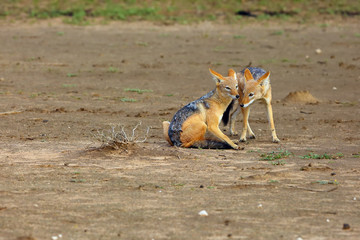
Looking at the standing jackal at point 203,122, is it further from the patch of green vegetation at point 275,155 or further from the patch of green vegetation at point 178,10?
the patch of green vegetation at point 178,10

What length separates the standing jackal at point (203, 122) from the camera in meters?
9.54

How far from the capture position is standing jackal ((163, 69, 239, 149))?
9.54 m

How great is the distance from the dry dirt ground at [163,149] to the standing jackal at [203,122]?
0.68ft

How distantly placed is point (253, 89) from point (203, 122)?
1115mm

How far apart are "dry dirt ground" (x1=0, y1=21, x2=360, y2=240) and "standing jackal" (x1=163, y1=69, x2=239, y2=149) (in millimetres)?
207

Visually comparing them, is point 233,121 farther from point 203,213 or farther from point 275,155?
point 203,213

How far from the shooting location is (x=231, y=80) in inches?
389

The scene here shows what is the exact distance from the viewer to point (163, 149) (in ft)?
30.2

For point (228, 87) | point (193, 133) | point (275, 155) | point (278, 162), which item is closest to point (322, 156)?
point (275, 155)

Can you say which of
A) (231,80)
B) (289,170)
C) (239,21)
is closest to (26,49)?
(239,21)

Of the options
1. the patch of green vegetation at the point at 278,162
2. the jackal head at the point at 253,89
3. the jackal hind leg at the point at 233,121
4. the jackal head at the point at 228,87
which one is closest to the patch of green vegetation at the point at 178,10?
the jackal hind leg at the point at 233,121

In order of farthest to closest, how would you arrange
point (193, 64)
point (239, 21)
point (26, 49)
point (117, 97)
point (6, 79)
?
point (239, 21), point (26, 49), point (193, 64), point (6, 79), point (117, 97)

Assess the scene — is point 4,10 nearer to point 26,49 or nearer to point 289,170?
point 26,49

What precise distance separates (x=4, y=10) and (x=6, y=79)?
35.1ft
